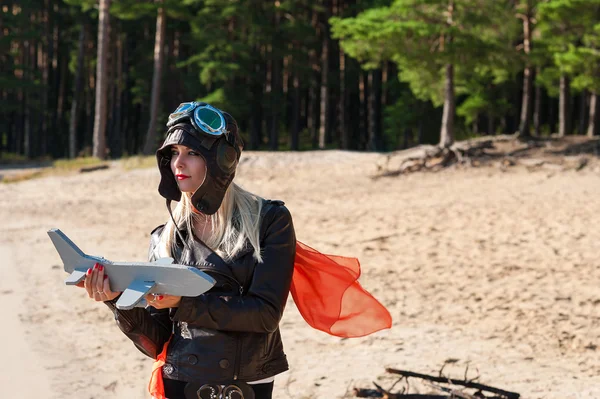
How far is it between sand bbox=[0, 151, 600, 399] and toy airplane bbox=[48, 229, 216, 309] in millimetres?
3637

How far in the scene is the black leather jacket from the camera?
7.88ft

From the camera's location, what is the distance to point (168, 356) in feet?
8.50

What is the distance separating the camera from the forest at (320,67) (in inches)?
805

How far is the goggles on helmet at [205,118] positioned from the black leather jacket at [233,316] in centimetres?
31

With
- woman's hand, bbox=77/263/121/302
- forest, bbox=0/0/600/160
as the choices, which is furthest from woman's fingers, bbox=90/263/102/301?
forest, bbox=0/0/600/160

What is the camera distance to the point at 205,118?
249 cm

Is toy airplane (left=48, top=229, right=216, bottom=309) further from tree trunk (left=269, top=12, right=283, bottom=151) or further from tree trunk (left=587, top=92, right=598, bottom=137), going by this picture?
tree trunk (left=269, top=12, right=283, bottom=151)

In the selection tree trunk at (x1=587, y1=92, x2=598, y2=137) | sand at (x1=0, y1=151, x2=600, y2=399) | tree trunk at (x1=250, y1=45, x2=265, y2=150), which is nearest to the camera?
sand at (x1=0, y1=151, x2=600, y2=399)

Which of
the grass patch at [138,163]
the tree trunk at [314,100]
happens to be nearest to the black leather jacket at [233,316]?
the grass patch at [138,163]

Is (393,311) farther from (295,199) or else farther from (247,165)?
(247,165)

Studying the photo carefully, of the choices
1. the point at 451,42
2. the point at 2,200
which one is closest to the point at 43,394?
the point at 2,200

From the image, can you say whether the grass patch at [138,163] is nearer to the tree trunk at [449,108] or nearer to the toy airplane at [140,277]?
the tree trunk at [449,108]

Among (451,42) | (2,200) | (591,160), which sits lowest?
(2,200)

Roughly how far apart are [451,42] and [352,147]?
1989 centimetres
